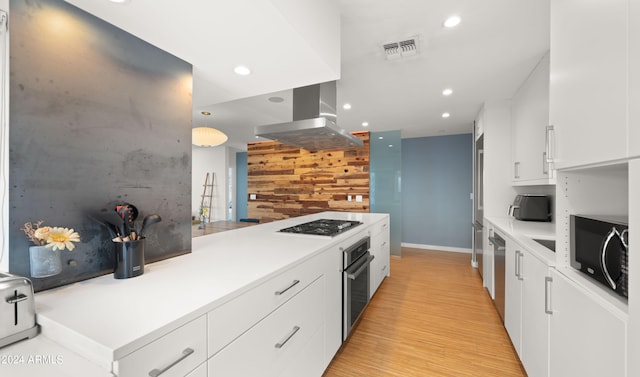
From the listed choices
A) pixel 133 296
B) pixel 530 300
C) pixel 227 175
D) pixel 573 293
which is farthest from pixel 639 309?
pixel 227 175

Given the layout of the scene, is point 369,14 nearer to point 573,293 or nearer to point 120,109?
point 120,109

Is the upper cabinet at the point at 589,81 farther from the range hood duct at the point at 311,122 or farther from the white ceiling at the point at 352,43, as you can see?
the range hood duct at the point at 311,122

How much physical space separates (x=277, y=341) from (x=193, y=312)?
551mm

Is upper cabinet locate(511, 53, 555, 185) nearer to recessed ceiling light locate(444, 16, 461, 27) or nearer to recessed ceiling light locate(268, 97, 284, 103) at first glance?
recessed ceiling light locate(444, 16, 461, 27)

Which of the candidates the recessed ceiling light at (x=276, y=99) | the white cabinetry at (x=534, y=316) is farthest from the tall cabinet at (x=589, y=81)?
the recessed ceiling light at (x=276, y=99)

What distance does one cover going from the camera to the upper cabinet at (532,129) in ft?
7.01

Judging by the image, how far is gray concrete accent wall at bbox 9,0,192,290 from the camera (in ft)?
2.80

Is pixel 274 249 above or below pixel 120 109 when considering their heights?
below

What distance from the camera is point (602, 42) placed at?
34.9 inches

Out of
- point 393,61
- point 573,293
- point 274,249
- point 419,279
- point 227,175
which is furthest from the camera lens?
point 227,175

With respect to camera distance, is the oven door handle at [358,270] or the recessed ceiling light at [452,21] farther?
the oven door handle at [358,270]

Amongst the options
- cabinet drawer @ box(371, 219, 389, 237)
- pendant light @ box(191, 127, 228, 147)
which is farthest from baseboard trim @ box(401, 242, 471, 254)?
pendant light @ box(191, 127, 228, 147)

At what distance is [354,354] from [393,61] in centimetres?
238

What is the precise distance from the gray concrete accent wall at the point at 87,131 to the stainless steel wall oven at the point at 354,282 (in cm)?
115
